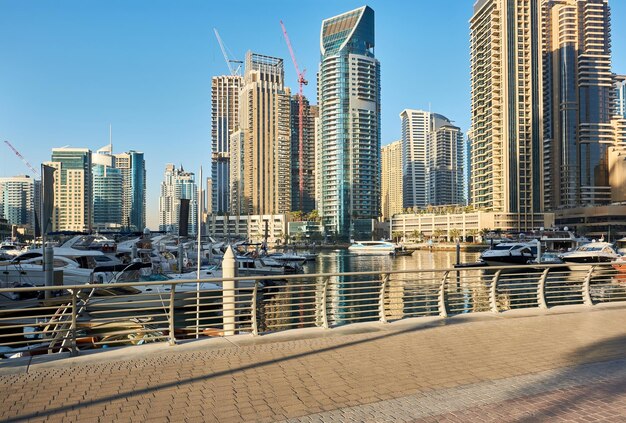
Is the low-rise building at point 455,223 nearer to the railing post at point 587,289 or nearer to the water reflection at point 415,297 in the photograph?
the water reflection at point 415,297

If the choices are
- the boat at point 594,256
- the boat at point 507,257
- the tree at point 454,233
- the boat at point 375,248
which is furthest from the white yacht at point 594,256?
the tree at point 454,233

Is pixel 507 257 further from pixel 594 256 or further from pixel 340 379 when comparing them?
pixel 340 379

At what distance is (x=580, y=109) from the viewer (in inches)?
6978

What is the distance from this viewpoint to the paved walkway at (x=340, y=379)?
19.4 ft

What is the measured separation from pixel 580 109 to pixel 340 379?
201 metres

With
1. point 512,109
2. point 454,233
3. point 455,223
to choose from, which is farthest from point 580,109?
point 454,233

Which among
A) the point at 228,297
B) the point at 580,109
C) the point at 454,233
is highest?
the point at 580,109

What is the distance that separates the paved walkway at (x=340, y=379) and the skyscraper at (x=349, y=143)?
175548 mm

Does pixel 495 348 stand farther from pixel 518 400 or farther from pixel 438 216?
pixel 438 216

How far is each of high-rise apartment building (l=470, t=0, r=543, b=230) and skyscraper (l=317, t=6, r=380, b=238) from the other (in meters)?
44.6

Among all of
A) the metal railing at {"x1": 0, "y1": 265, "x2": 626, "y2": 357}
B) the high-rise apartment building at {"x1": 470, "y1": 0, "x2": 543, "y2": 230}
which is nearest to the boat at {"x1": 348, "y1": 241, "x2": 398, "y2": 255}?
the high-rise apartment building at {"x1": 470, "y1": 0, "x2": 543, "y2": 230}

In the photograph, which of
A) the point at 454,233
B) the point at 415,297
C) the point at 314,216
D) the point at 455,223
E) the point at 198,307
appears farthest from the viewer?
the point at 314,216

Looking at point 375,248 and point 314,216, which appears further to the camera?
point 314,216

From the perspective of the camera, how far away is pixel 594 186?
173750 mm
